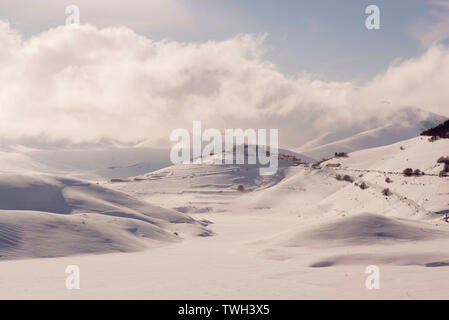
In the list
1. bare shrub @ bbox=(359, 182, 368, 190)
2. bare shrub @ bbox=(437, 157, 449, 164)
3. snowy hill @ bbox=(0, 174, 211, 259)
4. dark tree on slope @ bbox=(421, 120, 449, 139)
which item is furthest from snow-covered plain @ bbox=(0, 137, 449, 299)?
dark tree on slope @ bbox=(421, 120, 449, 139)

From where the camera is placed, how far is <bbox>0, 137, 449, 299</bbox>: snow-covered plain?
16.6 metres

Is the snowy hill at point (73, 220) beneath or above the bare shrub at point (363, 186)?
beneath

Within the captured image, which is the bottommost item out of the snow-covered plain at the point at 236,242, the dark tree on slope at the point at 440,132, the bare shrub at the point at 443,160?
the snow-covered plain at the point at 236,242

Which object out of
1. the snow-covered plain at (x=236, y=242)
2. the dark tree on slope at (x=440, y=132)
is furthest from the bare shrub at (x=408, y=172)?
the dark tree on slope at (x=440, y=132)

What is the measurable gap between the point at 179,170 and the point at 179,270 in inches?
2389

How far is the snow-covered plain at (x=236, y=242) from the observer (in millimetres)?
16609

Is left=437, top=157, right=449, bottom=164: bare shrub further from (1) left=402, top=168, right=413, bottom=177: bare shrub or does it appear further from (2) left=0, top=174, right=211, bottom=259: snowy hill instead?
(2) left=0, top=174, right=211, bottom=259: snowy hill

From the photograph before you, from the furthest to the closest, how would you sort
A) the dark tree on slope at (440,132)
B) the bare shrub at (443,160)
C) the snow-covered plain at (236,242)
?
the dark tree on slope at (440,132)
the bare shrub at (443,160)
the snow-covered plain at (236,242)

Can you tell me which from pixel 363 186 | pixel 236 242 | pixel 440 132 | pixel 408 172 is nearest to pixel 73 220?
pixel 236 242

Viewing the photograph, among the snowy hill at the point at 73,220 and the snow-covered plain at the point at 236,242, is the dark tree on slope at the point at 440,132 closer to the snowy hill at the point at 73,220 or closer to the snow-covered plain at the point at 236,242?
the snow-covered plain at the point at 236,242

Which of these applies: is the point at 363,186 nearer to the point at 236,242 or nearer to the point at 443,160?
the point at 443,160

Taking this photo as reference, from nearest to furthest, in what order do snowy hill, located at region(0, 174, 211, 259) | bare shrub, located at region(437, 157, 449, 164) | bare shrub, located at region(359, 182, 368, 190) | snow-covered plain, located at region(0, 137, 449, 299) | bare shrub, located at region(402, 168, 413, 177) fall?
snow-covered plain, located at region(0, 137, 449, 299), snowy hill, located at region(0, 174, 211, 259), bare shrub, located at region(437, 157, 449, 164), bare shrub, located at region(402, 168, 413, 177), bare shrub, located at region(359, 182, 368, 190)

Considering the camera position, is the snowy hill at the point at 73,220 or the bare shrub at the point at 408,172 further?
the bare shrub at the point at 408,172
